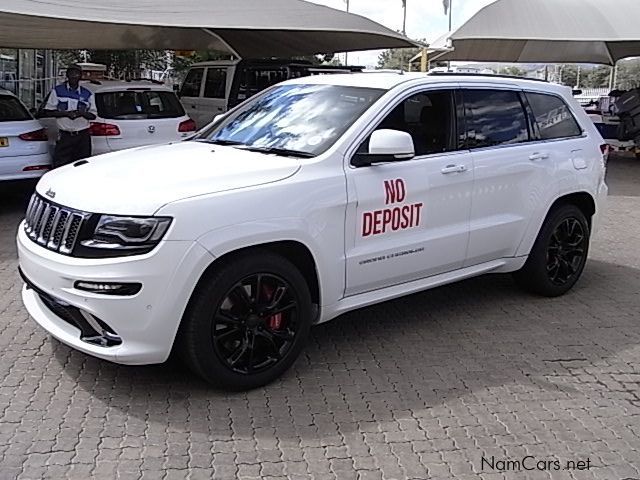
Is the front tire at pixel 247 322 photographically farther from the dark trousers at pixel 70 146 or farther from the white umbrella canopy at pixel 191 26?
the white umbrella canopy at pixel 191 26

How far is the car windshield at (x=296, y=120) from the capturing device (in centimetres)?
488

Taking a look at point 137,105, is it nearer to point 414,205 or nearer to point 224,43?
point 224,43

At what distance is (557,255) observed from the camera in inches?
249

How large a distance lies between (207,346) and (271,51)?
13.4m

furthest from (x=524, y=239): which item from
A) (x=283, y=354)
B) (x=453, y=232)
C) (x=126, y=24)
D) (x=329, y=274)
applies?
(x=126, y=24)

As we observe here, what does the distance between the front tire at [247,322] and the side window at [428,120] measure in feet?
4.65

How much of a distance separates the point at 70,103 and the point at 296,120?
19.4 feet

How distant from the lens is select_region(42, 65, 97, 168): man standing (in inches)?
393

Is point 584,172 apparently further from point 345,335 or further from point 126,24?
point 126,24

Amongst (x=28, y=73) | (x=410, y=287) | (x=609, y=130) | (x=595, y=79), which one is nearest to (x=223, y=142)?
(x=410, y=287)

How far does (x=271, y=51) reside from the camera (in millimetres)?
16594

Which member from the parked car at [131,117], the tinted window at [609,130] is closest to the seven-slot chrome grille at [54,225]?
the parked car at [131,117]

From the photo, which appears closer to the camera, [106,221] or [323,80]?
[106,221]

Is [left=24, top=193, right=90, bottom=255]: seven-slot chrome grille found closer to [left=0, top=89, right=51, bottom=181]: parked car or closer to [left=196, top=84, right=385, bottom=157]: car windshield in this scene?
[left=196, top=84, right=385, bottom=157]: car windshield
